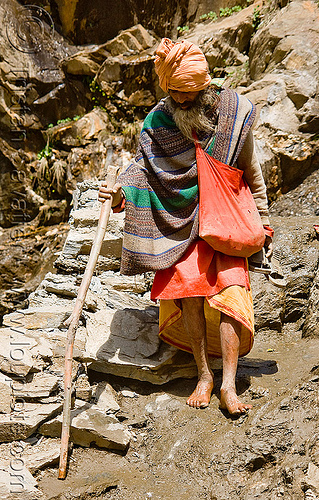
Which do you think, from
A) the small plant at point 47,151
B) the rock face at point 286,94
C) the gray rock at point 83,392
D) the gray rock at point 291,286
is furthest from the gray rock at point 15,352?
the small plant at point 47,151

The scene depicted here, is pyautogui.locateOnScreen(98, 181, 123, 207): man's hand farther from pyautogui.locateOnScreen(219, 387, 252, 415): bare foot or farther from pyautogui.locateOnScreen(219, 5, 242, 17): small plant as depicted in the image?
pyautogui.locateOnScreen(219, 5, 242, 17): small plant

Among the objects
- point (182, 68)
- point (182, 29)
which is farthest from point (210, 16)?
point (182, 68)

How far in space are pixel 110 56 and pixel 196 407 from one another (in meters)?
9.01

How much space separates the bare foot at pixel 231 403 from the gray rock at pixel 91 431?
63 cm

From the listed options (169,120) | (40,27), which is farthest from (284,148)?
(40,27)

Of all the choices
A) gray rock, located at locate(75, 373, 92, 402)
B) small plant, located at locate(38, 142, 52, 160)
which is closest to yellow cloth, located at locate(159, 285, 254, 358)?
gray rock, located at locate(75, 373, 92, 402)

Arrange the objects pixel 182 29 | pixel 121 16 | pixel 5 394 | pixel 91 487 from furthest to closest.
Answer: pixel 121 16 → pixel 182 29 → pixel 5 394 → pixel 91 487

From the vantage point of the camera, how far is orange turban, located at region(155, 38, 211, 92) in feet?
10.1

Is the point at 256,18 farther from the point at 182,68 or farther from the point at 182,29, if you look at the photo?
the point at 182,68

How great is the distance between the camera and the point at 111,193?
10.5 feet

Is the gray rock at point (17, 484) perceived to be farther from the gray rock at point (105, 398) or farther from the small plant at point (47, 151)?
the small plant at point (47, 151)

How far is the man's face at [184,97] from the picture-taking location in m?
3.20

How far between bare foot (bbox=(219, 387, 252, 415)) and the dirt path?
0.06 meters

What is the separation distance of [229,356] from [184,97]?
1.76 m
